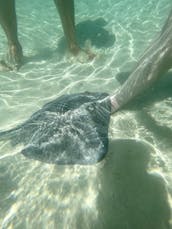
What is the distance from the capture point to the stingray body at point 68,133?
199 inches

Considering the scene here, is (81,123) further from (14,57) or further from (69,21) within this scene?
(14,57)

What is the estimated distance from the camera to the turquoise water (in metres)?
4.12

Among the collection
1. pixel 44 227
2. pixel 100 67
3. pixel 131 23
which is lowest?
pixel 44 227

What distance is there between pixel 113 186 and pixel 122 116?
2.38 meters

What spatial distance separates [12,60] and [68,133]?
5779 mm

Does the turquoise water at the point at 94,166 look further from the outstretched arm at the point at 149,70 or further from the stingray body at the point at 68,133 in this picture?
the outstretched arm at the point at 149,70

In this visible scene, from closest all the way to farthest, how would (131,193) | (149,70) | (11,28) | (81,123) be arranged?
(131,193)
(81,123)
(149,70)
(11,28)

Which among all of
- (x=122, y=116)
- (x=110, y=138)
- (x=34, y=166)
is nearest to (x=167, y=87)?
(x=122, y=116)

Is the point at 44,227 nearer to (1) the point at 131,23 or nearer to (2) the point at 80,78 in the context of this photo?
(2) the point at 80,78

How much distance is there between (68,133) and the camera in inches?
213

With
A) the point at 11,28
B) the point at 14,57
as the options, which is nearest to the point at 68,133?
the point at 14,57

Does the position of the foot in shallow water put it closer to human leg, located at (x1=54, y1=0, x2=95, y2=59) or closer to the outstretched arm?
human leg, located at (x1=54, y1=0, x2=95, y2=59)

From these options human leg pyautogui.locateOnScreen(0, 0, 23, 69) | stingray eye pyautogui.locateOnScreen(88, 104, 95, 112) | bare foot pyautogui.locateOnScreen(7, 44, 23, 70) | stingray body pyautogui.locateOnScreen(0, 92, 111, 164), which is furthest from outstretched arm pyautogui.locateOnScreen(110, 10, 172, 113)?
human leg pyautogui.locateOnScreen(0, 0, 23, 69)

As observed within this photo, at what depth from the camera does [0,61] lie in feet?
32.7
